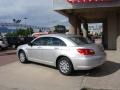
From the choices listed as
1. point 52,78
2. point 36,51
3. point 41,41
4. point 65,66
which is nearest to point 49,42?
point 41,41

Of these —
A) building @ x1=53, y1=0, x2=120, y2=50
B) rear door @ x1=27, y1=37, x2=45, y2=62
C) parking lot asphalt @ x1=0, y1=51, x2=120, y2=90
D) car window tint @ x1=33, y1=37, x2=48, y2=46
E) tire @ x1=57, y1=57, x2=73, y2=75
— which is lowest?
parking lot asphalt @ x1=0, y1=51, x2=120, y2=90

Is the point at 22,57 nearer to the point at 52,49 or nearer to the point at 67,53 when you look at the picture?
the point at 52,49

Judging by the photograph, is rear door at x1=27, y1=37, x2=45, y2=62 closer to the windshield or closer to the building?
the windshield

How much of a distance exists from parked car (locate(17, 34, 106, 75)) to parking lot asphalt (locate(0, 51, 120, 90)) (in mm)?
411

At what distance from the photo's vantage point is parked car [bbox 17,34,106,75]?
10.6m

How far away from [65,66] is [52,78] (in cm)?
75

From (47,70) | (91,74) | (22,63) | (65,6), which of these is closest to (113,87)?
(91,74)

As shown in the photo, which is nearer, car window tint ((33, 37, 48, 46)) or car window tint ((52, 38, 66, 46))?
car window tint ((52, 38, 66, 46))

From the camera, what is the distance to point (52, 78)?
10.6 metres

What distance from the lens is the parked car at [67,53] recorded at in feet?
34.6

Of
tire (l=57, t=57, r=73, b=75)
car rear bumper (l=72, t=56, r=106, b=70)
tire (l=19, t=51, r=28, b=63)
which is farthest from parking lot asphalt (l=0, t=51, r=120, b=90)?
tire (l=19, t=51, r=28, b=63)

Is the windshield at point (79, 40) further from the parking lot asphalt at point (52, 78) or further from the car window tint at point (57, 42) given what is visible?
the parking lot asphalt at point (52, 78)

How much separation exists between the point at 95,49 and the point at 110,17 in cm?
1259

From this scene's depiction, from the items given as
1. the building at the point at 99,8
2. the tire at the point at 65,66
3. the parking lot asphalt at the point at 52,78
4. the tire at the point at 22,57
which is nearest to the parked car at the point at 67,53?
the tire at the point at 65,66
